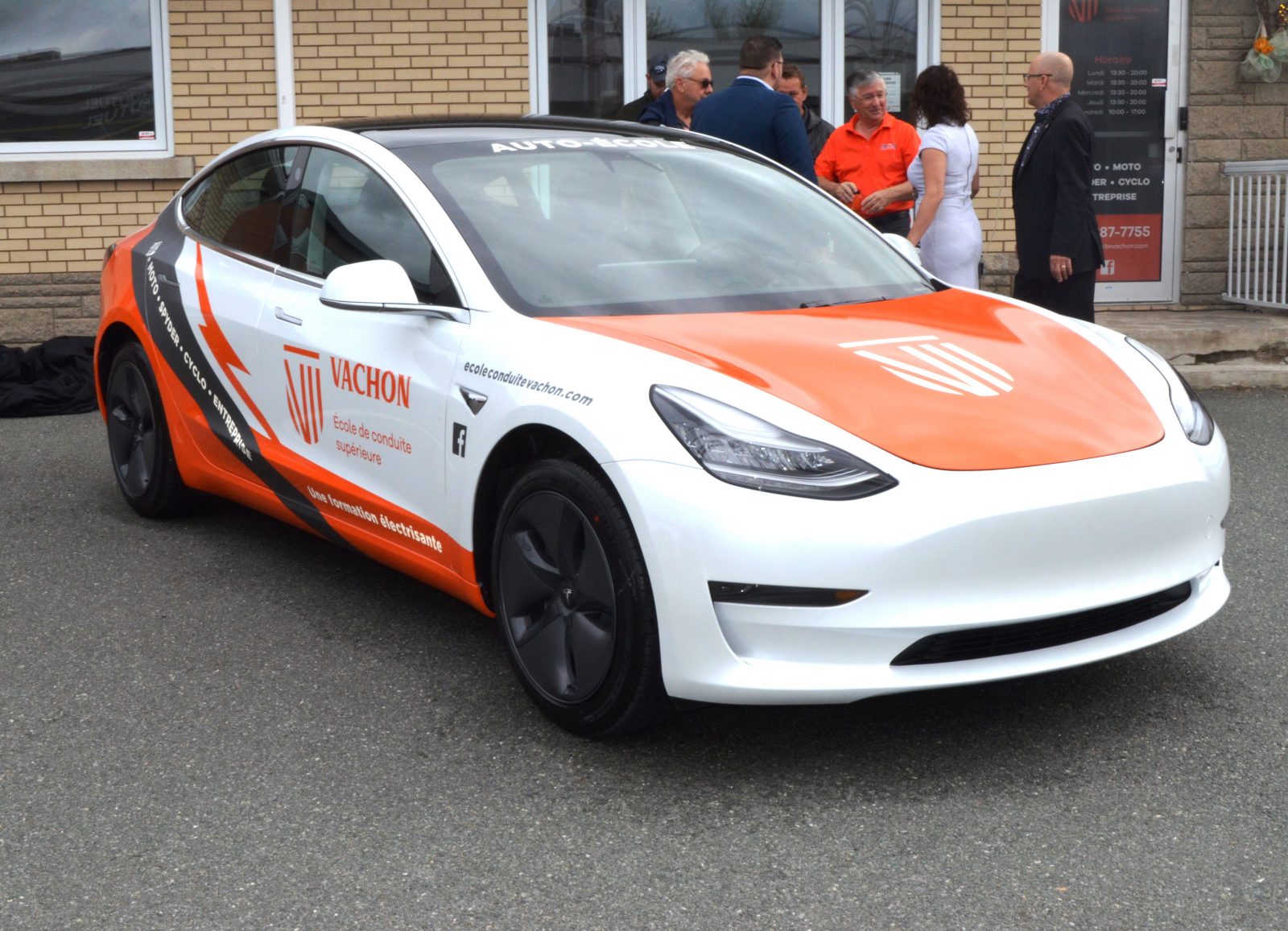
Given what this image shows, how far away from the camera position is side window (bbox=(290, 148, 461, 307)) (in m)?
4.21

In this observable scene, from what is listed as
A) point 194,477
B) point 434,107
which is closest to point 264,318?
point 194,477

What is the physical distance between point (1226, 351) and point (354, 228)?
6.44 m

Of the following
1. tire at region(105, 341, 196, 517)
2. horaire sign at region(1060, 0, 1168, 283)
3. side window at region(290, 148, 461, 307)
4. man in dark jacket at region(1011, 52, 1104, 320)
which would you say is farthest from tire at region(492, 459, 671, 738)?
horaire sign at region(1060, 0, 1168, 283)

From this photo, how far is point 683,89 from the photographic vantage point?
8242mm

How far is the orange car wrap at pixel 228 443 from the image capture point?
13.8 ft

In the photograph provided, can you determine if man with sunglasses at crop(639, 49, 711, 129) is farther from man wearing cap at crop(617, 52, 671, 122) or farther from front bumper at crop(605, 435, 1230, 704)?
front bumper at crop(605, 435, 1230, 704)

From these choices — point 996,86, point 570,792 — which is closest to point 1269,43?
point 996,86

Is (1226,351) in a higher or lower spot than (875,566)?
lower

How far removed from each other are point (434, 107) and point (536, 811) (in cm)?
783

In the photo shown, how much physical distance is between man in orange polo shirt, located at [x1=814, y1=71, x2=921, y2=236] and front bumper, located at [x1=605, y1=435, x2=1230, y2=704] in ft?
14.6

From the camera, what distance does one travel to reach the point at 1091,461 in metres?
3.41

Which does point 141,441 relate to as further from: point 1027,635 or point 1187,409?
point 1187,409

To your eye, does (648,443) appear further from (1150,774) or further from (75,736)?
(75,736)

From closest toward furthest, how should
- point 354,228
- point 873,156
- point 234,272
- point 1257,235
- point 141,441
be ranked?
1. point 354,228
2. point 234,272
3. point 141,441
4. point 873,156
5. point 1257,235
